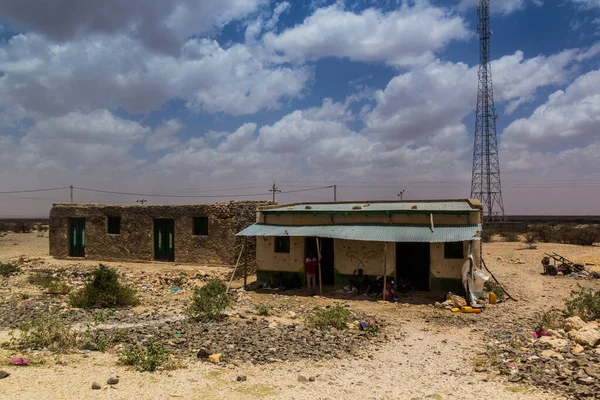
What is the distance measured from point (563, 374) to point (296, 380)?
391 cm

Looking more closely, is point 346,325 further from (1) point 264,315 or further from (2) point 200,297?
(2) point 200,297

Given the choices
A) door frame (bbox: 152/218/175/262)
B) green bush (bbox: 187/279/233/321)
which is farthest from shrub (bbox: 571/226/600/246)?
green bush (bbox: 187/279/233/321)

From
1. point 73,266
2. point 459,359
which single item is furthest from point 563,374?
point 73,266

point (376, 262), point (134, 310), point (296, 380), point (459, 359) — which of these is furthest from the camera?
point (376, 262)

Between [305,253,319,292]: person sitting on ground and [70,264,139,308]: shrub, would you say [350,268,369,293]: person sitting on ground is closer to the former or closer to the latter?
[305,253,319,292]: person sitting on ground

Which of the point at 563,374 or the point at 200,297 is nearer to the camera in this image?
the point at 563,374

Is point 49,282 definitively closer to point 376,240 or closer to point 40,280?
point 40,280

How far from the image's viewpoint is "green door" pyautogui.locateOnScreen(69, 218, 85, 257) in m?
19.7

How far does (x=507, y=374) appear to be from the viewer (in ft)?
21.6

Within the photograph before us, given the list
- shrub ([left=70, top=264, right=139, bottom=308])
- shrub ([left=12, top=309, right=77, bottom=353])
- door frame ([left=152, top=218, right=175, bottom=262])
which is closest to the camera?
shrub ([left=12, top=309, right=77, bottom=353])

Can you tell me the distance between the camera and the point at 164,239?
58.8 feet

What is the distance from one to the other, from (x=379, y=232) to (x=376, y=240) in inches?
29.5

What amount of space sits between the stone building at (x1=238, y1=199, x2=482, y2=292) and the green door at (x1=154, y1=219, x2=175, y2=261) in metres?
4.48

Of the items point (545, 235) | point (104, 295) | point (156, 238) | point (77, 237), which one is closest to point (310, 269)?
point (104, 295)
